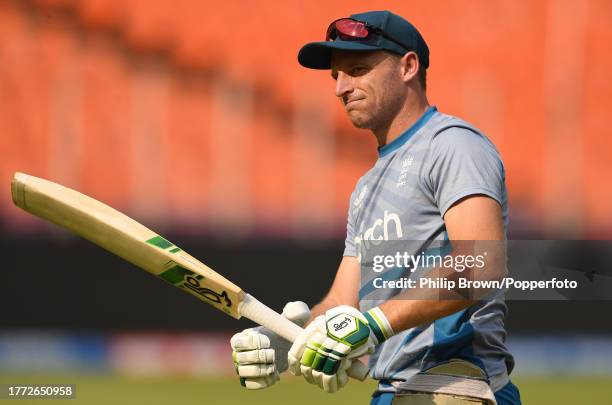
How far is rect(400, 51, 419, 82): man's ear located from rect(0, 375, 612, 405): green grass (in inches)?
186

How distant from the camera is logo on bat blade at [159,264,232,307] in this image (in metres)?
3.22

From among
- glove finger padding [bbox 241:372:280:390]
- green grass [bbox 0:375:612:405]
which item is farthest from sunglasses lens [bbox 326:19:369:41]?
green grass [bbox 0:375:612:405]

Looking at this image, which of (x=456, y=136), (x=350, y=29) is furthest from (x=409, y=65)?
(x=456, y=136)

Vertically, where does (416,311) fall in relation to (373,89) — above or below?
below

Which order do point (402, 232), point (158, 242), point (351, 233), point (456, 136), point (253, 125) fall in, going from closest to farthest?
point (456, 136)
point (402, 232)
point (158, 242)
point (351, 233)
point (253, 125)

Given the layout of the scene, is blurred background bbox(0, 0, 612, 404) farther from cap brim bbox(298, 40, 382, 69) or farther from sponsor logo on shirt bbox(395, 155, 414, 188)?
sponsor logo on shirt bbox(395, 155, 414, 188)

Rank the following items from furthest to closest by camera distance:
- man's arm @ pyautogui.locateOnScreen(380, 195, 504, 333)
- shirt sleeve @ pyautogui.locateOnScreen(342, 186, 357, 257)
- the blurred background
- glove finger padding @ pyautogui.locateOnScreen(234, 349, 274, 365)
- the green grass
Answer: the blurred background, the green grass, shirt sleeve @ pyautogui.locateOnScreen(342, 186, 357, 257), glove finger padding @ pyautogui.locateOnScreen(234, 349, 274, 365), man's arm @ pyautogui.locateOnScreen(380, 195, 504, 333)

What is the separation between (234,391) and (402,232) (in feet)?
18.0

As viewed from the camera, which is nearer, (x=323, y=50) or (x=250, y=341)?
(x=250, y=341)

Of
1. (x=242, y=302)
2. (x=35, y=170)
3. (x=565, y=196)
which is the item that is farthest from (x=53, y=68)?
(x=242, y=302)

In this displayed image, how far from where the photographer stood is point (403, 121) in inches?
132

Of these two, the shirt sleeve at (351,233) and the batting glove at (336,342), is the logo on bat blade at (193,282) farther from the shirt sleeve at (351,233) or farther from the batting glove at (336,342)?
the shirt sleeve at (351,233)

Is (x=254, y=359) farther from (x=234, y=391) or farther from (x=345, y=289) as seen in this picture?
(x=234, y=391)

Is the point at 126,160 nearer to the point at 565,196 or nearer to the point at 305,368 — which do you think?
the point at 565,196
